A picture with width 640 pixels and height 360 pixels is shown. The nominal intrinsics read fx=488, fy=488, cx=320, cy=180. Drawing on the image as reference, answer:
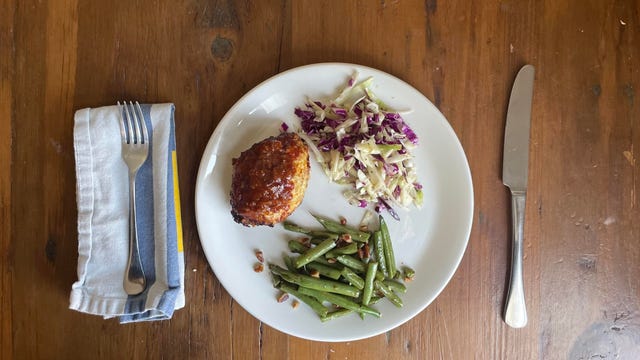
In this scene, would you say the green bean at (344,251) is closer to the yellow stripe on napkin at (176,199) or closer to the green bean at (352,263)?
the green bean at (352,263)

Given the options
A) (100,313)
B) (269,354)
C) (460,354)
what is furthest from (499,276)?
(100,313)

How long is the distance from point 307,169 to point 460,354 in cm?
127

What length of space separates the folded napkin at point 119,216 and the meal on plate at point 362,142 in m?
0.70

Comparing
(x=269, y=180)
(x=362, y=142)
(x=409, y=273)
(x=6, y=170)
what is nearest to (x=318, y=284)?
(x=409, y=273)

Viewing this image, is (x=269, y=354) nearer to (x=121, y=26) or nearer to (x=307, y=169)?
(x=307, y=169)

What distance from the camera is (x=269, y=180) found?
83.0 inches

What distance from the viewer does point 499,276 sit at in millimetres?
2521

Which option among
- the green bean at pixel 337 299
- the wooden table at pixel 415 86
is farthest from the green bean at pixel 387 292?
A: the wooden table at pixel 415 86

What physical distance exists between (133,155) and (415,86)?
1.43 metres

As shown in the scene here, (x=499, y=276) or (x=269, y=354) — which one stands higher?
(x=499, y=276)

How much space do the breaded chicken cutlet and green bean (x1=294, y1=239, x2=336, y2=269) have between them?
0.81 feet

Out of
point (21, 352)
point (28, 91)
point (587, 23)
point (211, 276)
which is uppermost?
point (587, 23)

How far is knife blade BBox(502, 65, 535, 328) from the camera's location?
2465 mm

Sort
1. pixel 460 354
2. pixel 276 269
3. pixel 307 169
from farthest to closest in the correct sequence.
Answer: pixel 460 354, pixel 276 269, pixel 307 169
